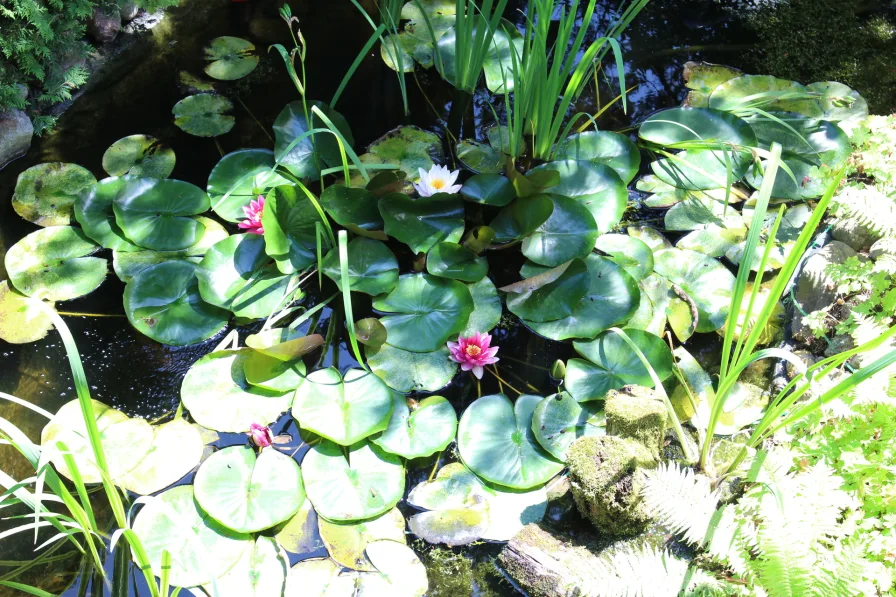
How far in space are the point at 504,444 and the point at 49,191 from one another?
2.41 metres

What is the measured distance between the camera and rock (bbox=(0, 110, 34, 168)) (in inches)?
131

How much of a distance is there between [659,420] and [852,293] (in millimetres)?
1112

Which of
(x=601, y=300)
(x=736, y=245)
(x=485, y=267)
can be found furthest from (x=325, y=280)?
(x=736, y=245)

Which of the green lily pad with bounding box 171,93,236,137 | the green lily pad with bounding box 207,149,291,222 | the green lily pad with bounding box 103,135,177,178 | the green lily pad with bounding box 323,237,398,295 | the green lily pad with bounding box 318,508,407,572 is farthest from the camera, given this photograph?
the green lily pad with bounding box 171,93,236,137

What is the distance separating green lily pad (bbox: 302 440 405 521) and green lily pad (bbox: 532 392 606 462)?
52 centimetres

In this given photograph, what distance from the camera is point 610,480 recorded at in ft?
6.63

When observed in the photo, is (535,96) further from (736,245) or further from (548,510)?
(548,510)

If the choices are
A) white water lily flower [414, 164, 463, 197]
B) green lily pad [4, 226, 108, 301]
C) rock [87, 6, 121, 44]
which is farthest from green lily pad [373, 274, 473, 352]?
rock [87, 6, 121, 44]

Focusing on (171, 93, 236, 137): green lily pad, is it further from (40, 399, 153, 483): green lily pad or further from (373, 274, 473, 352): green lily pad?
(40, 399, 153, 483): green lily pad

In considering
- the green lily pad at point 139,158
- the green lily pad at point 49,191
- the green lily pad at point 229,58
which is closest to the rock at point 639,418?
the green lily pad at point 139,158

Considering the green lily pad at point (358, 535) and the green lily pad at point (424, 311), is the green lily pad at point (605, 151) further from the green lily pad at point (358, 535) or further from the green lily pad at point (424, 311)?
the green lily pad at point (358, 535)

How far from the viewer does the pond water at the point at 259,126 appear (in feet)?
8.50

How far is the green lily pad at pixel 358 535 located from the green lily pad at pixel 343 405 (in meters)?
0.27

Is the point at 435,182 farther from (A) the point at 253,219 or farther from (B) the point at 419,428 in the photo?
(B) the point at 419,428
